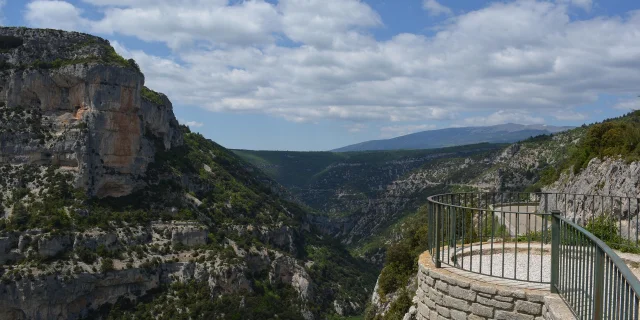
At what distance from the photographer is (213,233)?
70.3 metres

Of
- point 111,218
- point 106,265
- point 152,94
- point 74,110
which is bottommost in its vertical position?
point 106,265

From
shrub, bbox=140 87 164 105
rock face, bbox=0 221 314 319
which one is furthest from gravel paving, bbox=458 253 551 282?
shrub, bbox=140 87 164 105

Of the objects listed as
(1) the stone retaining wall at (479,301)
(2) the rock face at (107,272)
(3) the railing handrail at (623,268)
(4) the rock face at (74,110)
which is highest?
(4) the rock face at (74,110)

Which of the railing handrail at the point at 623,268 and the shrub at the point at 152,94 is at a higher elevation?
the shrub at the point at 152,94

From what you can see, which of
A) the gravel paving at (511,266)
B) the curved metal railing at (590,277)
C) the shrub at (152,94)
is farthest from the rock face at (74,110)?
the curved metal railing at (590,277)

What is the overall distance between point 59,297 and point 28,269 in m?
4.41

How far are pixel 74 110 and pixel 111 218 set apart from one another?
676 inches

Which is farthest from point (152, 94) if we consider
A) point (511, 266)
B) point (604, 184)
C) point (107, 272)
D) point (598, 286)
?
point (598, 286)

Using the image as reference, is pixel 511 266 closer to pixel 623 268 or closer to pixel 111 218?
pixel 623 268

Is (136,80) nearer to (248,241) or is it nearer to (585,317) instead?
(248,241)

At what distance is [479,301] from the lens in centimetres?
694

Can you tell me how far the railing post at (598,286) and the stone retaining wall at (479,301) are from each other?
72 centimetres

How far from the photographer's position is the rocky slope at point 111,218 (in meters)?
53.6

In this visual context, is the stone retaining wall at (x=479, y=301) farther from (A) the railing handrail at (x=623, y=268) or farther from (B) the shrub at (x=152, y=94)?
(B) the shrub at (x=152, y=94)
